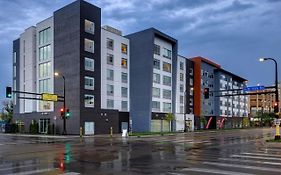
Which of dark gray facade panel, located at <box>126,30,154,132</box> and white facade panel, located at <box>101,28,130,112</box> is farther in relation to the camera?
dark gray facade panel, located at <box>126,30,154,132</box>

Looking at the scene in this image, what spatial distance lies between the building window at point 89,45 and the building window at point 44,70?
9408mm

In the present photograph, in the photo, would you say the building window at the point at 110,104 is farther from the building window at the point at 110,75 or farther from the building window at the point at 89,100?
the building window at the point at 89,100

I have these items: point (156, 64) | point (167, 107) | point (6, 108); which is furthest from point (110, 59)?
point (6, 108)

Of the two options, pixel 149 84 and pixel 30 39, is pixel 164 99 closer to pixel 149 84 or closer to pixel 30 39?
pixel 149 84

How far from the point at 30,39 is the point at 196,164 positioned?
2281 inches

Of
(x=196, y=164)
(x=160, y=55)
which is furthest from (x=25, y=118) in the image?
(x=196, y=164)

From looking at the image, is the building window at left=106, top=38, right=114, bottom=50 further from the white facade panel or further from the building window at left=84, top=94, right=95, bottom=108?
the building window at left=84, top=94, right=95, bottom=108

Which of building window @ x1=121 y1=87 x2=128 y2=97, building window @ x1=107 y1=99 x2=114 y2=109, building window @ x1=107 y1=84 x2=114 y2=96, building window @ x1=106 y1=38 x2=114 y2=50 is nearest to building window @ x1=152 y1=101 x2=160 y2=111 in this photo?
building window @ x1=121 y1=87 x2=128 y2=97

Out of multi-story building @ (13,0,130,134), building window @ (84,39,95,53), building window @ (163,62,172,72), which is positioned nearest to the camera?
multi-story building @ (13,0,130,134)

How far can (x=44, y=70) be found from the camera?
61969 mm

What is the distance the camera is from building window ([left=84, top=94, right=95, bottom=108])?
55066 mm

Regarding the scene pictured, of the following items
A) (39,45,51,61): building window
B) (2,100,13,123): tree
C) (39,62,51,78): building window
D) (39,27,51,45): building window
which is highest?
(39,27,51,45): building window

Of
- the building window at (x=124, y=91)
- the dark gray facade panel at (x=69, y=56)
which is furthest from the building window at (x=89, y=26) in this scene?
the building window at (x=124, y=91)

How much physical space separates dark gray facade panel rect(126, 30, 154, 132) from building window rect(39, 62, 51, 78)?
1665cm
